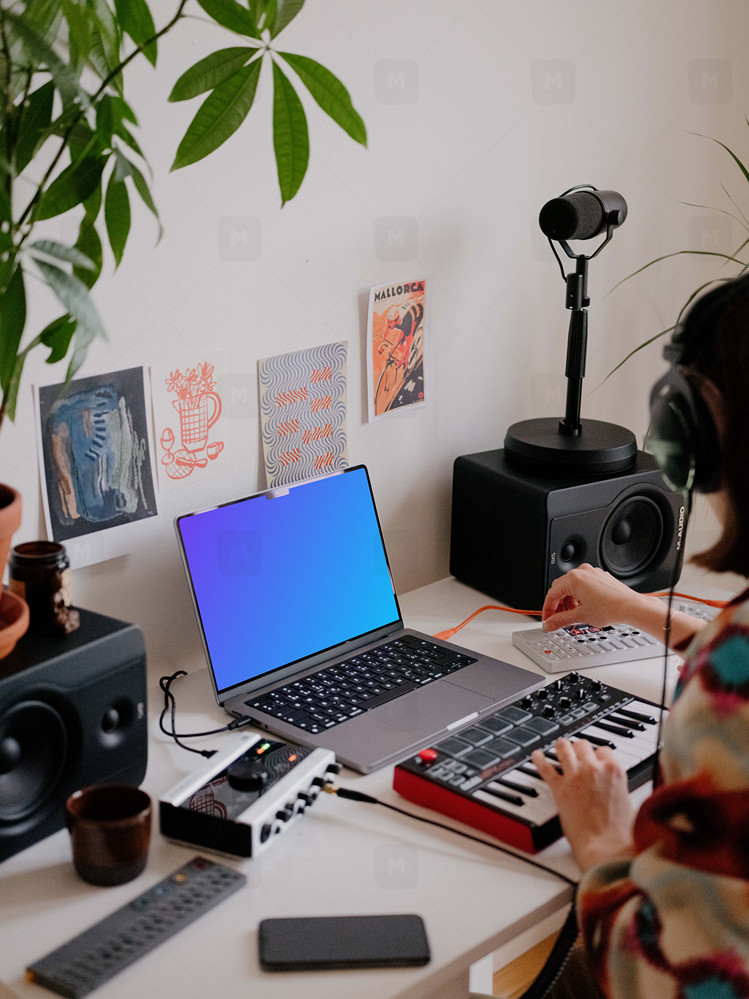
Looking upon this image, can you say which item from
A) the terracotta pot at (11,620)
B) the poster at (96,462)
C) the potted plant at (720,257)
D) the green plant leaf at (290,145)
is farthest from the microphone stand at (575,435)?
the terracotta pot at (11,620)

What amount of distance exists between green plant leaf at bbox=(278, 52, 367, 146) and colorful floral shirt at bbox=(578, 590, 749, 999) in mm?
535

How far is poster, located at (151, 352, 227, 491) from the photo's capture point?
140 centimetres

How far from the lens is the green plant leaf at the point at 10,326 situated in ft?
3.01

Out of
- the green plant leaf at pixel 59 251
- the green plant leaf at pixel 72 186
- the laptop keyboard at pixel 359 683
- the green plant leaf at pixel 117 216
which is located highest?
the green plant leaf at pixel 72 186

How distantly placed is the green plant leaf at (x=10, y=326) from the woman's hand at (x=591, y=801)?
651 millimetres

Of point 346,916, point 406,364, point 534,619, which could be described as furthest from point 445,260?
point 346,916

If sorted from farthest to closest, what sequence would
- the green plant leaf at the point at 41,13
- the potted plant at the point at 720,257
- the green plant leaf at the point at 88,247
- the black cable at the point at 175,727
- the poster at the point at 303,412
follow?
the potted plant at the point at 720,257, the poster at the point at 303,412, the black cable at the point at 175,727, the green plant leaf at the point at 88,247, the green plant leaf at the point at 41,13

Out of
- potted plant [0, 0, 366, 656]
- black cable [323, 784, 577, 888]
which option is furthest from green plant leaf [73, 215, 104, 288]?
black cable [323, 784, 577, 888]

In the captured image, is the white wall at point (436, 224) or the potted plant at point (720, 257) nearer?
the white wall at point (436, 224)

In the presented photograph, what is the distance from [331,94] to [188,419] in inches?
21.9

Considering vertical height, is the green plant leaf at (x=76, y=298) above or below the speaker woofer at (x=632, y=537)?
above

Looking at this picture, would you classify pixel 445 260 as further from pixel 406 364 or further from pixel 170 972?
pixel 170 972

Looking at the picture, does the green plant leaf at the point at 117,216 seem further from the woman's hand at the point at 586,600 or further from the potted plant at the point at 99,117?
the woman's hand at the point at 586,600

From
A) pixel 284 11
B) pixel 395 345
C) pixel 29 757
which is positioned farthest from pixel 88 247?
pixel 395 345
